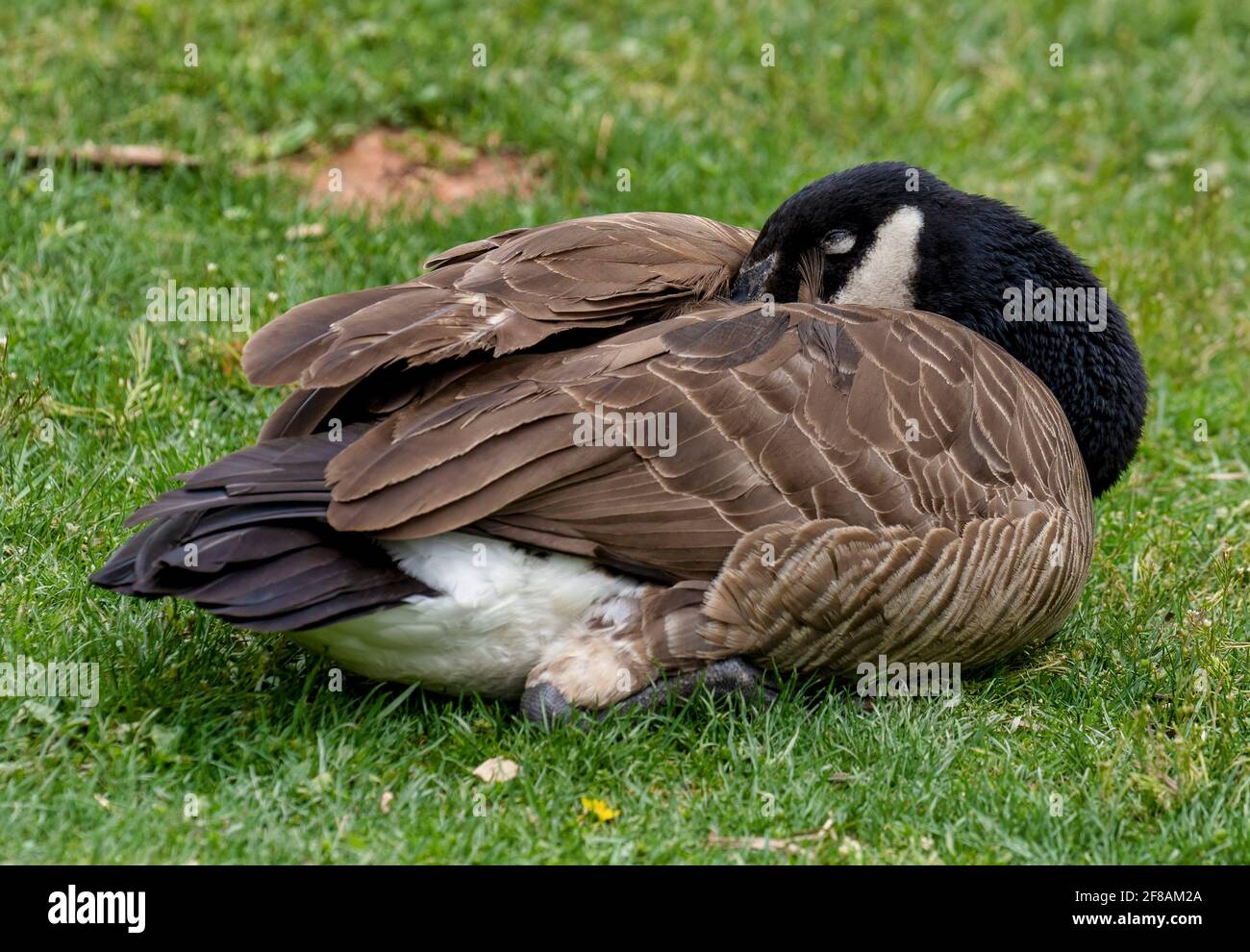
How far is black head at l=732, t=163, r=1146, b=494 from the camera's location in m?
5.55

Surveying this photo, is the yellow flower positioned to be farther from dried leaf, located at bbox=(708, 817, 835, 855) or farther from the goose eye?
the goose eye

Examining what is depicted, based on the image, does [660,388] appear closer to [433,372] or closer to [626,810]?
[433,372]

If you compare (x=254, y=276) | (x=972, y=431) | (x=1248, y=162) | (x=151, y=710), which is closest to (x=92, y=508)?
(x=151, y=710)

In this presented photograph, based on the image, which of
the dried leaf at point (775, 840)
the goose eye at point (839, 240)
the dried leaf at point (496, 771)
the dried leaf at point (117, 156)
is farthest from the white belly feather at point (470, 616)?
the dried leaf at point (117, 156)

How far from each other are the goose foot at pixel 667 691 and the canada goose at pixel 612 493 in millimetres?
10

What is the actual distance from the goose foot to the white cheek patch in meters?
1.66

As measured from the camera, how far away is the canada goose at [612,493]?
13.8 ft

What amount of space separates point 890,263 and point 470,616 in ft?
7.33

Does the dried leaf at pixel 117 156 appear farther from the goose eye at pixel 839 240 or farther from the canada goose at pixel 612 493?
the goose eye at pixel 839 240

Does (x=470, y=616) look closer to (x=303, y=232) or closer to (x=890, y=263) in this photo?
(x=890, y=263)

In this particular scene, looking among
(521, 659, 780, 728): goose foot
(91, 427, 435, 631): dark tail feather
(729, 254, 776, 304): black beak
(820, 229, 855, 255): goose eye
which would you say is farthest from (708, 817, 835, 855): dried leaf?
(820, 229, 855, 255): goose eye

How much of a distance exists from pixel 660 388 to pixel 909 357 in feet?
2.88

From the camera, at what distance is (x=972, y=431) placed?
192 inches

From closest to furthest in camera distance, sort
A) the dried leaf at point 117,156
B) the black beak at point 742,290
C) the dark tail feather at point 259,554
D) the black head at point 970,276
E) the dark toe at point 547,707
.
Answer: the dark tail feather at point 259,554 < the dark toe at point 547,707 < the black beak at point 742,290 < the black head at point 970,276 < the dried leaf at point 117,156
